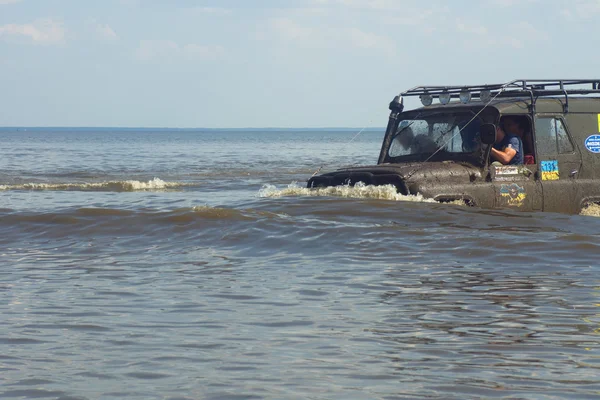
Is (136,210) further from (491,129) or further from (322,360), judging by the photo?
(322,360)

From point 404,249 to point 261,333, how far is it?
11.9 ft

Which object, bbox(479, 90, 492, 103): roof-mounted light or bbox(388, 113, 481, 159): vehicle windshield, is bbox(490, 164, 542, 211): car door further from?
bbox(479, 90, 492, 103): roof-mounted light

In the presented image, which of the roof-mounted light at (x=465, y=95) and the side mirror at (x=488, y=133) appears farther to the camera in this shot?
the roof-mounted light at (x=465, y=95)

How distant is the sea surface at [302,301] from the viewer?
4836 mm

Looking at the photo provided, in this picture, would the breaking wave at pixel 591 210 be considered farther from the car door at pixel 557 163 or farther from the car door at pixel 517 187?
the car door at pixel 517 187

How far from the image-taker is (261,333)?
230 inches

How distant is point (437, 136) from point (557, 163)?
1.47m

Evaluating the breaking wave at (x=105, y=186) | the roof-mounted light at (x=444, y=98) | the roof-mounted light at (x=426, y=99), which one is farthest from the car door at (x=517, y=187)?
the breaking wave at (x=105, y=186)

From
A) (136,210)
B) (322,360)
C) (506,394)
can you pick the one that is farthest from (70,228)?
(506,394)

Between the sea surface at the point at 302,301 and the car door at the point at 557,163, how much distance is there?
1.37 feet

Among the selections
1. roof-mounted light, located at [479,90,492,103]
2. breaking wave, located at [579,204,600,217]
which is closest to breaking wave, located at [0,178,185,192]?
roof-mounted light, located at [479,90,492,103]

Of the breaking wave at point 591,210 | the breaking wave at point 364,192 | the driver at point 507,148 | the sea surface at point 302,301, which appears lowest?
the sea surface at point 302,301

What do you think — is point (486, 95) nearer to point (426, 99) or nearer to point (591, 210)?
point (426, 99)

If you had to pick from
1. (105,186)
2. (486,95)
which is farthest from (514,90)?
(105,186)
